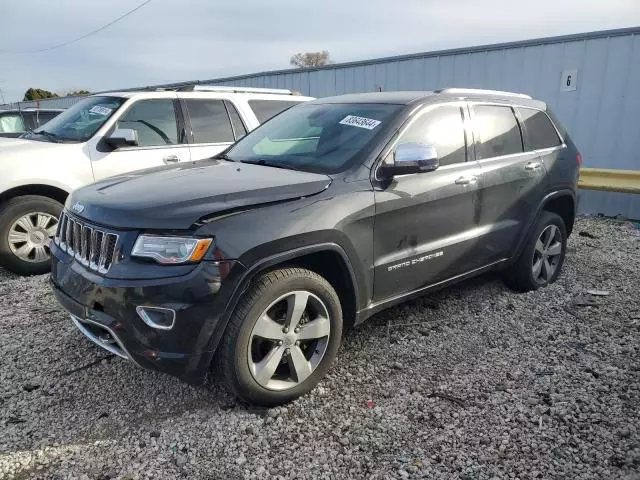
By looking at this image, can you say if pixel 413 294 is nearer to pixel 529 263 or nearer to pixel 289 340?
pixel 289 340

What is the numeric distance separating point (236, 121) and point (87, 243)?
147 inches

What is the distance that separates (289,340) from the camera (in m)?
2.77

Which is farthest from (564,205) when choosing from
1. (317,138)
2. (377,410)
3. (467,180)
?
(377,410)

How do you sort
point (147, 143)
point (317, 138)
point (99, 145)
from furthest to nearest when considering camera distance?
point (147, 143)
point (99, 145)
point (317, 138)

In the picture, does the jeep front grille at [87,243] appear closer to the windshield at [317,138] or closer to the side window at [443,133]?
the windshield at [317,138]

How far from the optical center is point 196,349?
8.12 feet

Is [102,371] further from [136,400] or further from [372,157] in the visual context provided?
[372,157]

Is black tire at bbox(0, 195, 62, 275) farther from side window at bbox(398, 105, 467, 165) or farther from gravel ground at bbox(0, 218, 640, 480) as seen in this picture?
side window at bbox(398, 105, 467, 165)

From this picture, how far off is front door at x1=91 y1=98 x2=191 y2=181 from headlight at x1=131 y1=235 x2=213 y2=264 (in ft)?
10.3

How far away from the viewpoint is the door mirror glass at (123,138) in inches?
203

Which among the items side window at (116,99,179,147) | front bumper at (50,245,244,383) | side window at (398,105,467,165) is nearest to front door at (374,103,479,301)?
side window at (398,105,467,165)

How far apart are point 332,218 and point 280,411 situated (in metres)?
1.13

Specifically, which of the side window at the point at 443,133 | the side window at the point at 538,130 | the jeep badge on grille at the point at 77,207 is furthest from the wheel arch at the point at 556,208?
the jeep badge on grille at the point at 77,207

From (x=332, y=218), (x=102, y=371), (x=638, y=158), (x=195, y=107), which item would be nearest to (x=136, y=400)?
(x=102, y=371)
